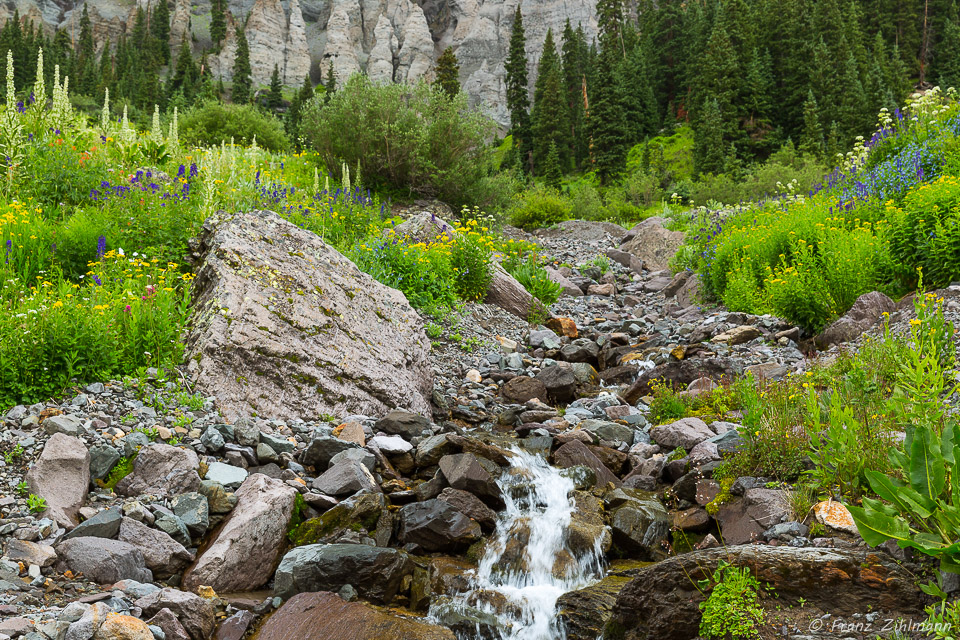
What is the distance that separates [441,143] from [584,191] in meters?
15.0

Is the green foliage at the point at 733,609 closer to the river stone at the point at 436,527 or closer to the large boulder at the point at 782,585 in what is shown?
the large boulder at the point at 782,585

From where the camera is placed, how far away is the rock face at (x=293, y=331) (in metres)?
5.80

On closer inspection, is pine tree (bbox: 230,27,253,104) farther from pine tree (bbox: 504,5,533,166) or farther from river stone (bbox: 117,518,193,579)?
river stone (bbox: 117,518,193,579)

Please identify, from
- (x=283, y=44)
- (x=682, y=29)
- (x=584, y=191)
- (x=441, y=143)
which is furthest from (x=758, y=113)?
(x=283, y=44)

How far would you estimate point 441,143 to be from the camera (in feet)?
52.3

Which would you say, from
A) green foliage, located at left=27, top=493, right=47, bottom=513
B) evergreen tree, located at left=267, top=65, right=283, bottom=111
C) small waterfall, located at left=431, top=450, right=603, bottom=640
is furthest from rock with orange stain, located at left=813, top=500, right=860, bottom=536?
evergreen tree, located at left=267, top=65, right=283, bottom=111

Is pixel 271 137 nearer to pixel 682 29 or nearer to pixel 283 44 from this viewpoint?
pixel 682 29

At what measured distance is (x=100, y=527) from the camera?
12.6ft

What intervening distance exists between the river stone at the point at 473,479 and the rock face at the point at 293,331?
1.49 metres

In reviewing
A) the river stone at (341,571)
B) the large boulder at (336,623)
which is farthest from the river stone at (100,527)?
the large boulder at (336,623)

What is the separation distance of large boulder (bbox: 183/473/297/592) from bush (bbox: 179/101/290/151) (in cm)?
1692

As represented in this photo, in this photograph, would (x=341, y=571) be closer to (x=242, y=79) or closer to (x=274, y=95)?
(x=242, y=79)

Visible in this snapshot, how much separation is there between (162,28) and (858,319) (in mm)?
101725

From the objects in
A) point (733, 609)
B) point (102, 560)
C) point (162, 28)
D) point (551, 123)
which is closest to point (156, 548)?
point (102, 560)
